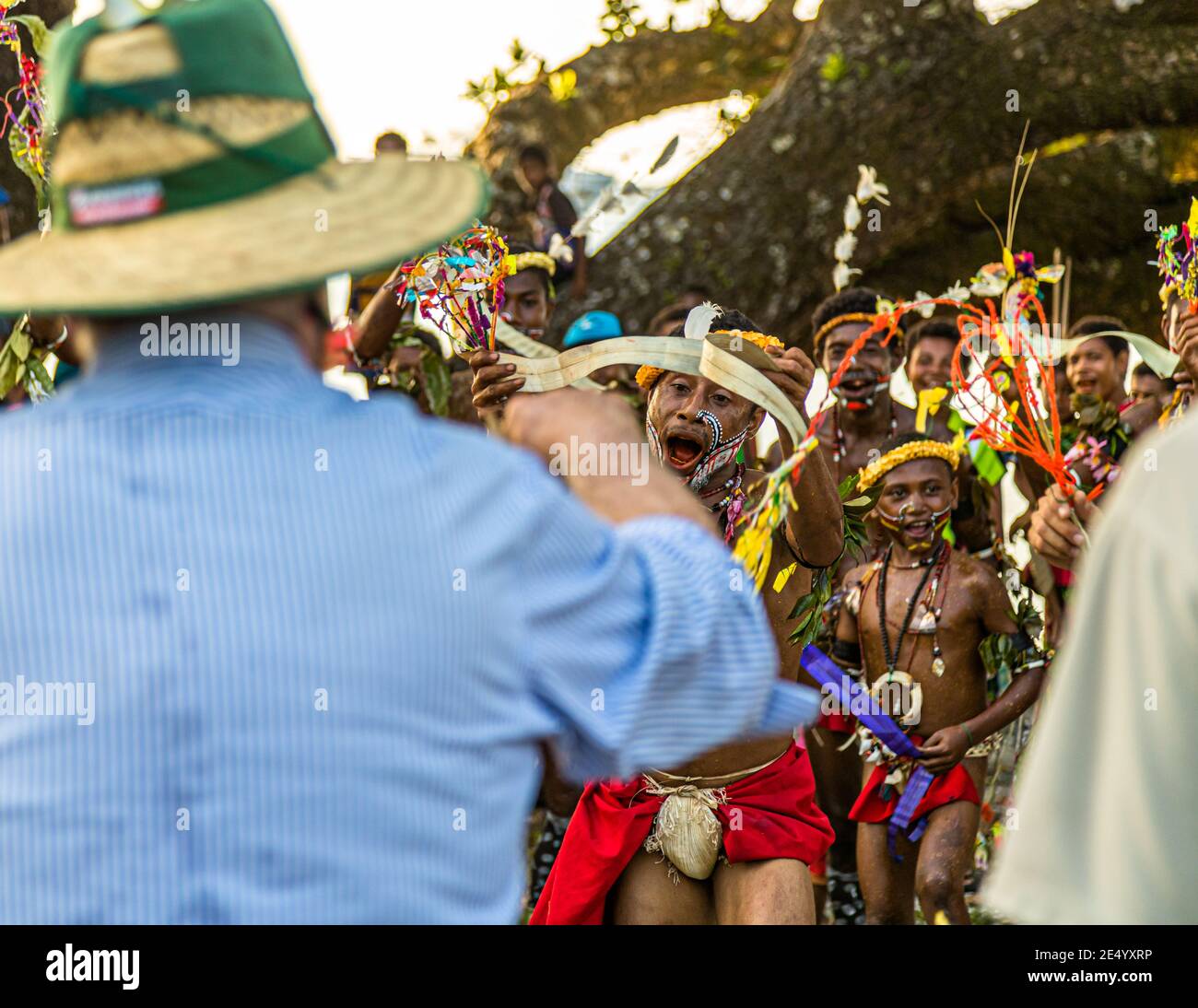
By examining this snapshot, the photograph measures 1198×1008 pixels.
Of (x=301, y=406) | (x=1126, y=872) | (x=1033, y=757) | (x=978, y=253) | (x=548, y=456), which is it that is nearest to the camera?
(x=1126, y=872)

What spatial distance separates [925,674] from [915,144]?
148 inches

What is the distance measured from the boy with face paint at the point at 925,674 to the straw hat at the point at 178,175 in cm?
460

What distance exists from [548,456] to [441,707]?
18.2 inches

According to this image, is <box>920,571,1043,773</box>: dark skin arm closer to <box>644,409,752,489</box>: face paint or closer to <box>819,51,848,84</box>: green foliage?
<box>644,409,752,489</box>: face paint

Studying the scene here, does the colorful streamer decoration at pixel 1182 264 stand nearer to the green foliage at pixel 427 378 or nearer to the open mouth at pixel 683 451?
the open mouth at pixel 683 451

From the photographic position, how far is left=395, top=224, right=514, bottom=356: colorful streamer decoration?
5102 millimetres

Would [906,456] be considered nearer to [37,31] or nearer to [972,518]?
[972,518]

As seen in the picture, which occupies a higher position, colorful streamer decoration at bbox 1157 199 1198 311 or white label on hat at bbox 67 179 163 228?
white label on hat at bbox 67 179 163 228

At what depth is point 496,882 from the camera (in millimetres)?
1899

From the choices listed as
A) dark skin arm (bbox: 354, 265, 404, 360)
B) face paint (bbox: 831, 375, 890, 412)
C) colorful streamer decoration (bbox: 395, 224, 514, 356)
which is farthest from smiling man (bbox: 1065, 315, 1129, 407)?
colorful streamer decoration (bbox: 395, 224, 514, 356)

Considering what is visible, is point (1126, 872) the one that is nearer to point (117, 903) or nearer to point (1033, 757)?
point (1033, 757)

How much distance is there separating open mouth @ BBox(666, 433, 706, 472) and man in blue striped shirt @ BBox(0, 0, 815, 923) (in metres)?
3.02

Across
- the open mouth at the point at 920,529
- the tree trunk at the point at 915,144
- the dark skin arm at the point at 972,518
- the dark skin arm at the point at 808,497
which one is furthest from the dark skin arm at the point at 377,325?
the dark skin arm at the point at 972,518

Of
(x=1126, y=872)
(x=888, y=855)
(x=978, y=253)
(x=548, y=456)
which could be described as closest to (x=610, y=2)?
(x=978, y=253)
